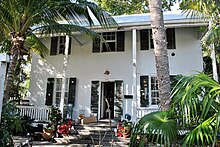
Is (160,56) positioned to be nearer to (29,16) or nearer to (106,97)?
(29,16)

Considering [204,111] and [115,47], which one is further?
[115,47]

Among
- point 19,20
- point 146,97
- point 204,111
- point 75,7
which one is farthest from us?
point 146,97

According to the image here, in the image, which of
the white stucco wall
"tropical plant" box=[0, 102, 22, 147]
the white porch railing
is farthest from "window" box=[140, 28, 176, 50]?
"tropical plant" box=[0, 102, 22, 147]

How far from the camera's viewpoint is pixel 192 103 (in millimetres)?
2424

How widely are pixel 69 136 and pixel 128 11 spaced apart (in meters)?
12.6

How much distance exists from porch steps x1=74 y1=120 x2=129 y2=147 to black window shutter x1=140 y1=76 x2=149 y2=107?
1872mm

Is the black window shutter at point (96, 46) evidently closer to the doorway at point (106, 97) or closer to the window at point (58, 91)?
the doorway at point (106, 97)

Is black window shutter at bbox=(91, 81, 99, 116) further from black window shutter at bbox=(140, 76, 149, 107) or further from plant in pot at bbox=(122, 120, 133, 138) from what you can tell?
plant in pot at bbox=(122, 120, 133, 138)

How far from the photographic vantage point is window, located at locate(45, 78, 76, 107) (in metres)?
11.3

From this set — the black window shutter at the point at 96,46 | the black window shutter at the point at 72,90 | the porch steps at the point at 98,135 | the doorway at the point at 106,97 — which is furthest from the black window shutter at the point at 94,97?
the black window shutter at the point at 96,46

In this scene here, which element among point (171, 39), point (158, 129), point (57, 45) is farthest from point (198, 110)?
point (57, 45)

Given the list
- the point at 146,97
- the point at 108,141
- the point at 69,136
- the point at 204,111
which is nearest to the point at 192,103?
the point at 204,111

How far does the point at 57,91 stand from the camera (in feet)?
38.3

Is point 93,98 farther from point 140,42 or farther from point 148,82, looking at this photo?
point 140,42
